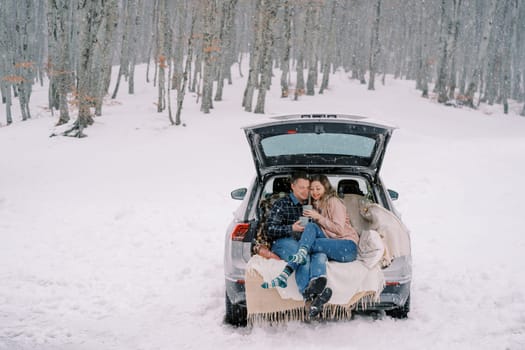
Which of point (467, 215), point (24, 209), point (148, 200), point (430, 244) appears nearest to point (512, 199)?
point (467, 215)

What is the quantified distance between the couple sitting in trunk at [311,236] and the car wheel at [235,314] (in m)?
0.47

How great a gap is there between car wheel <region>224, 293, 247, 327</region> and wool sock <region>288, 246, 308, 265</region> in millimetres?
717

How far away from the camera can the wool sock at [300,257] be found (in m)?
3.40

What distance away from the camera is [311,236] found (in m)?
3.60

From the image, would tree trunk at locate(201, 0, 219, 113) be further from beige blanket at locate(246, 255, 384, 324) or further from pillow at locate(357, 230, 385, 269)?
beige blanket at locate(246, 255, 384, 324)

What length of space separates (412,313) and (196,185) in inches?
281

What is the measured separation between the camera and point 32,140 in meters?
14.6

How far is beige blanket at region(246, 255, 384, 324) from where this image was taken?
347 centimetres

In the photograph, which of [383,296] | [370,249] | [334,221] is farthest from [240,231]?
[383,296]

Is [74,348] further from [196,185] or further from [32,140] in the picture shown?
[32,140]

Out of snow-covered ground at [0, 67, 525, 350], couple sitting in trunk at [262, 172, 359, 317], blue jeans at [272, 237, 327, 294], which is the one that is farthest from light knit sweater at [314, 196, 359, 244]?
snow-covered ground at [0, 67, 525, 350]

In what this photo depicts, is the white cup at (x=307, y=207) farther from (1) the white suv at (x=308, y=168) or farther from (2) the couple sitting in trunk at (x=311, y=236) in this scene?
(1) the white suv at (x=308, y=168)

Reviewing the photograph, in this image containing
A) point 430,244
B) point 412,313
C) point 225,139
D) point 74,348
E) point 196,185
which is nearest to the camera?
point 74,348

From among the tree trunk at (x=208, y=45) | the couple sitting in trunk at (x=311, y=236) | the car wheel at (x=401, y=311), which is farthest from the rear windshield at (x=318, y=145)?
the tree trunk at (x=208, y=45)
